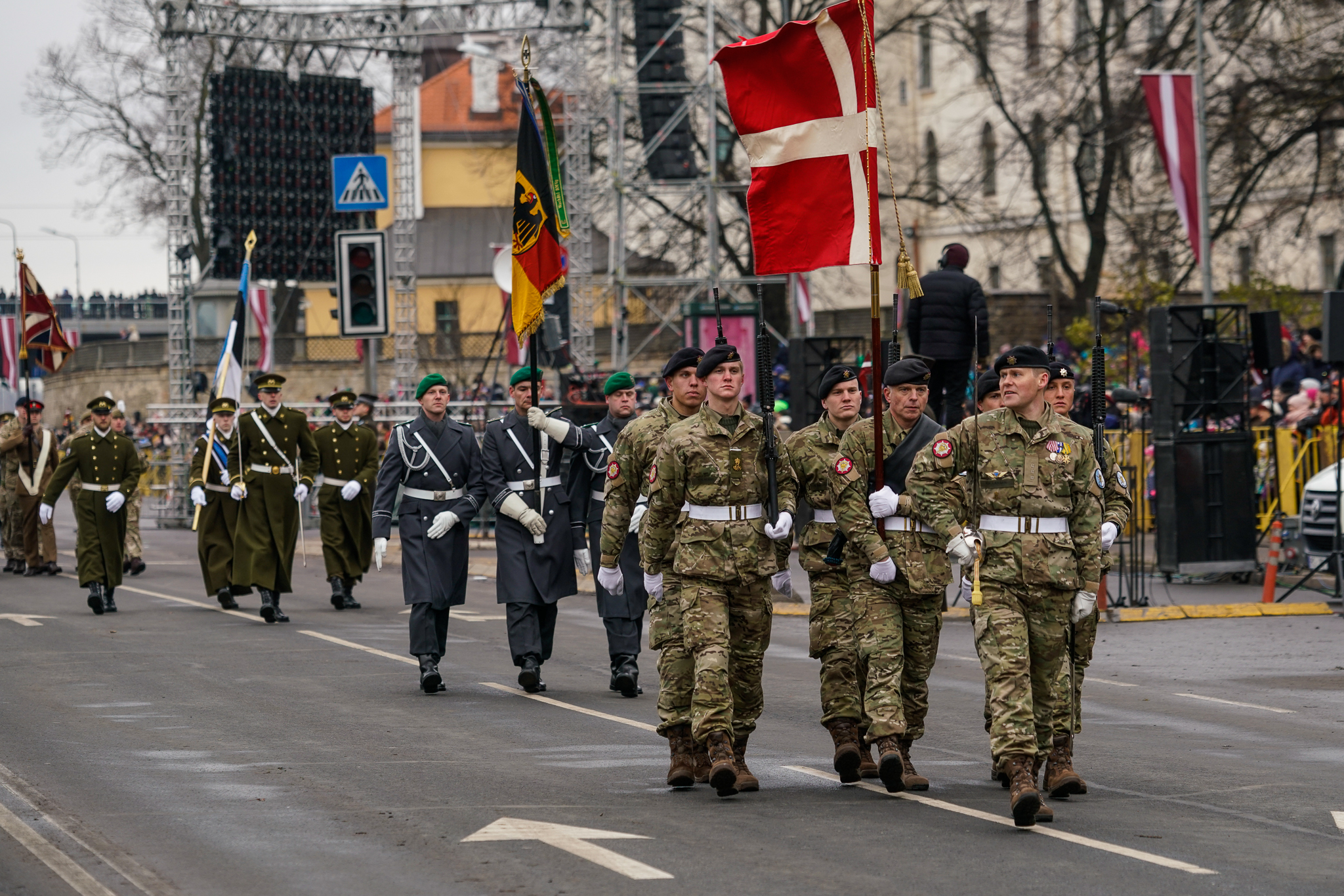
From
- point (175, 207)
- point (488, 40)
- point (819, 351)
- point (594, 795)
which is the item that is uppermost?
point (488, 40)

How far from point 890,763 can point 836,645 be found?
2.43ft

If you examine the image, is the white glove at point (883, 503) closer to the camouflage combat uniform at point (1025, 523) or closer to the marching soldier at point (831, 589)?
the camouflage combat uniform at point (1025, 523)

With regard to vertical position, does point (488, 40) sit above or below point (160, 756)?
above

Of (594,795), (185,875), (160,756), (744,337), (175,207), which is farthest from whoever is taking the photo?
(175,207)

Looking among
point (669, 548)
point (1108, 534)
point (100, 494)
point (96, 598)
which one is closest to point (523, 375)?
point (669, 548)

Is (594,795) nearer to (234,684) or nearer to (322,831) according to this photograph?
(322,831)

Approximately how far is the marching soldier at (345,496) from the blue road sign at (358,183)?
648 centimetres

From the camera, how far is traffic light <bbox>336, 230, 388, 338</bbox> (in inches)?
980

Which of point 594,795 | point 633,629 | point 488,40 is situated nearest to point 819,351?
point 633,629

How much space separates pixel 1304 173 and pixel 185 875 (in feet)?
100

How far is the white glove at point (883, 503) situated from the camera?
29.3ft

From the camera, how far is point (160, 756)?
10156mm

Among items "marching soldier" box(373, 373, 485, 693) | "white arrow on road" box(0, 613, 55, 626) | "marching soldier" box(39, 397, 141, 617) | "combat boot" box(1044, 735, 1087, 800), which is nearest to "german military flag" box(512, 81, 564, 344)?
"marching soldier" box(373, 373, 485, 693)

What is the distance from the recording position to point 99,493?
62.1ft
